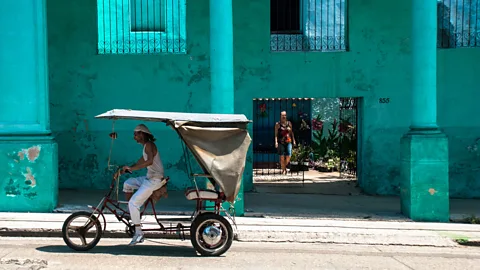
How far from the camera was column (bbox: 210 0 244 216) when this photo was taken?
27.6ft

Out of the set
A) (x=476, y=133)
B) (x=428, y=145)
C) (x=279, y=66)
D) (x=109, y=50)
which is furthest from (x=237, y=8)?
(x=476, y=133)

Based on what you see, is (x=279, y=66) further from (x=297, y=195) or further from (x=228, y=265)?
(x=228, y=265)

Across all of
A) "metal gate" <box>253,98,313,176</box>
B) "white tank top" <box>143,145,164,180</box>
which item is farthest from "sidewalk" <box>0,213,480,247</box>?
"metal gate" <box>253,98,313,176</box>

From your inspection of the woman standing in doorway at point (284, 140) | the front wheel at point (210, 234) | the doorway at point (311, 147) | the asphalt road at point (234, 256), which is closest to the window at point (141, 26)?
the doorway at point (311, 147)

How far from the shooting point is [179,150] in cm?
1091

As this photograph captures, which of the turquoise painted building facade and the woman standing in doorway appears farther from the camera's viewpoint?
the woman standing in doorway

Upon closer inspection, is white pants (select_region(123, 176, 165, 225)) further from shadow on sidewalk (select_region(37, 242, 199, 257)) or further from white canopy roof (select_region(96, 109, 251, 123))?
white canopy roof (select_region(96, 109, 251, 123))

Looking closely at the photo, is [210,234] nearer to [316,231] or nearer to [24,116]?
[316,231]

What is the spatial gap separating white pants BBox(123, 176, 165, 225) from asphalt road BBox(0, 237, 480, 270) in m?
0.55

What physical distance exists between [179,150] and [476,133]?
6.80m

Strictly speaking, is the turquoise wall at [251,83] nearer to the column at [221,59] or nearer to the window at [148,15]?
the window at [148,15]

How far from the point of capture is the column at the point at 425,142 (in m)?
8.43

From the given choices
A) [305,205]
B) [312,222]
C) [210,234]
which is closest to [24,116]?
[210,234]

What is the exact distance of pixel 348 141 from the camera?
1342cm
